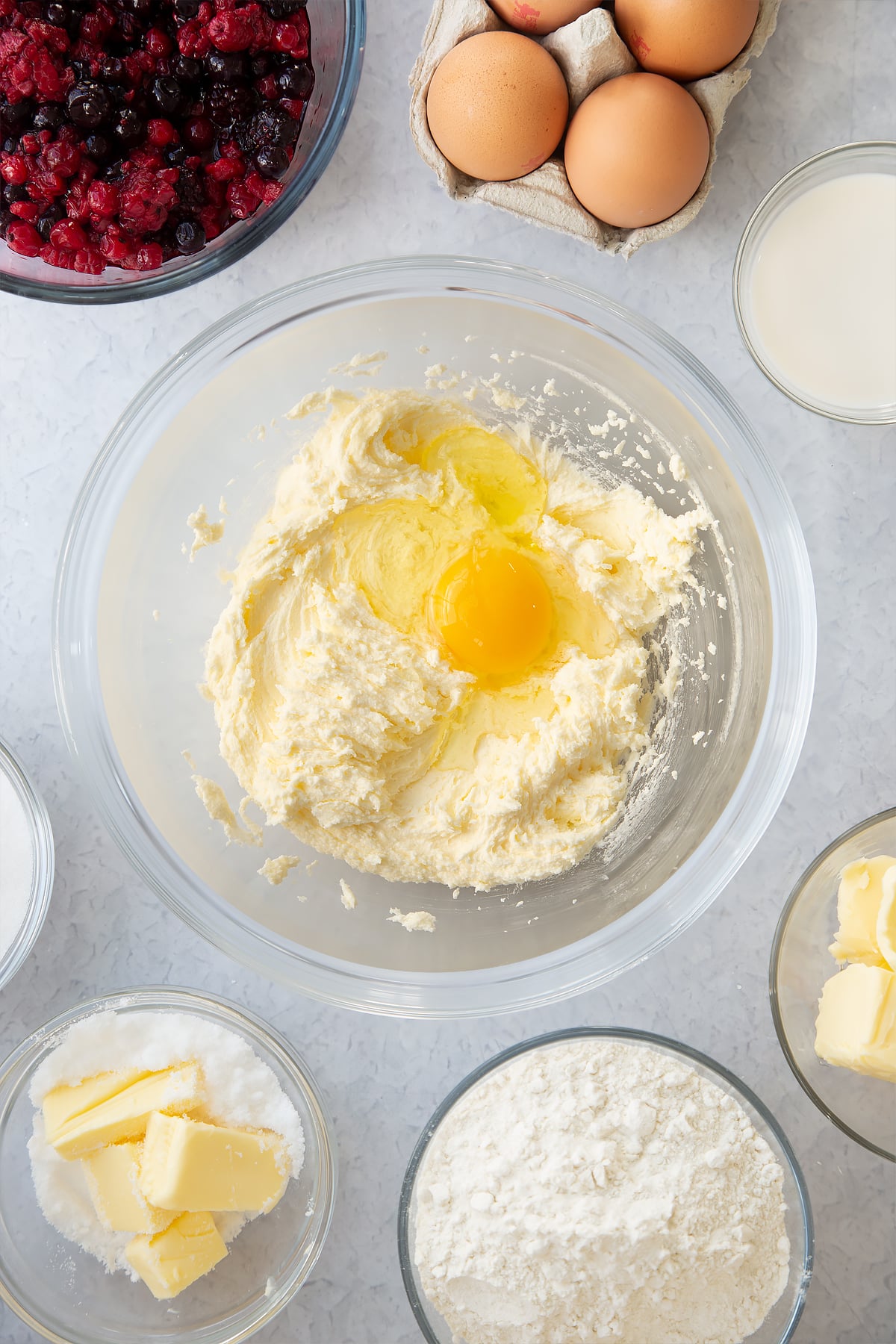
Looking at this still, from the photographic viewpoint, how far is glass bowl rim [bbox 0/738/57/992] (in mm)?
2133

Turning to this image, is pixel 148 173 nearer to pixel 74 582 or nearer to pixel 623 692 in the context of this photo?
pixel 74 582

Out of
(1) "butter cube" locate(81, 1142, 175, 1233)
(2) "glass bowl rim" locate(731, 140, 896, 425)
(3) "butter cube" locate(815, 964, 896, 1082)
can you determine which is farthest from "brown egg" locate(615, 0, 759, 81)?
(1) "butter cube" locate(81, 1142, 175, 1233)

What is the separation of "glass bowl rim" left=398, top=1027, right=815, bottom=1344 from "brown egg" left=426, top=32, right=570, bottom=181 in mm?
1858

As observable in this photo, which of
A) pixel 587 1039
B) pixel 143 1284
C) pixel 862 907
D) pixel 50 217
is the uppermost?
pixel 50 217

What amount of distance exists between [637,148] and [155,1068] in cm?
225

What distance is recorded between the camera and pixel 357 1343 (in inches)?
86.9

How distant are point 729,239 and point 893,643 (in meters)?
1.02

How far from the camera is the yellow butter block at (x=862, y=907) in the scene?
202 cm

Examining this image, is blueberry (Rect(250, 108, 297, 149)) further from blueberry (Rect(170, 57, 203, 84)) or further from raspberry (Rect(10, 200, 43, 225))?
raspberry (Rect(10, 200, 43, 225))

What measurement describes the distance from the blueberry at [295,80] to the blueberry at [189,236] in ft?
1.11

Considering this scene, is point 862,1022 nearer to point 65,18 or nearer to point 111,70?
point 111,70

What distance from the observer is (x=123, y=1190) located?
2.05 metres

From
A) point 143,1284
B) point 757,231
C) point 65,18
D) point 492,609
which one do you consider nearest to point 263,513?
point 492,609

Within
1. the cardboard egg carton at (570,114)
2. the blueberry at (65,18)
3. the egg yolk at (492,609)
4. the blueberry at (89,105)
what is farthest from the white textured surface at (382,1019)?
the egg yolk at (492,609)
